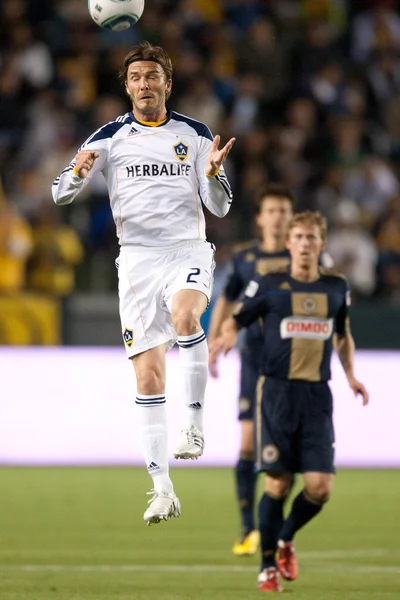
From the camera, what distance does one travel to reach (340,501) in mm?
11859

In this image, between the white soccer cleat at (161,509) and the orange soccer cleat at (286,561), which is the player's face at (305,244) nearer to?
the orange soccer cleat at (286,561)

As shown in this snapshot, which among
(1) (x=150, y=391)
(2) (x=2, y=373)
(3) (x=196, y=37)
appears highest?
(3) (x=196, y=37)

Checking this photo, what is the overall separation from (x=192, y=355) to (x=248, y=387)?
7.70ft

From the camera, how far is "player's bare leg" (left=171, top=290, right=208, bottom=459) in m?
6.74

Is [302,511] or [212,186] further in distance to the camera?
[302,511]

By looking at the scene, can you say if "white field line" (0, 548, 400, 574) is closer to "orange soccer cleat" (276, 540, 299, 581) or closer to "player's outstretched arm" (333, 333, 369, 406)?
"orange soccer cleat" (276, 540, 299, 581)

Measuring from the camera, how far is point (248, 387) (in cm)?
919

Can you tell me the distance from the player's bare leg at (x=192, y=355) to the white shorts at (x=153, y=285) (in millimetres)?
143

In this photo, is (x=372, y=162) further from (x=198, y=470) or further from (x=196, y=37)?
(x=198, y=470)

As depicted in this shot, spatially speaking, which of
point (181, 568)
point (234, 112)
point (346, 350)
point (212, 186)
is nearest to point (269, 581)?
point (181, 568)

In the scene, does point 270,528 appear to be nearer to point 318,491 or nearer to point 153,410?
point 318,491

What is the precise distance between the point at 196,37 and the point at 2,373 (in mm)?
6165

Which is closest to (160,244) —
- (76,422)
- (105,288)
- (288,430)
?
(288,430)

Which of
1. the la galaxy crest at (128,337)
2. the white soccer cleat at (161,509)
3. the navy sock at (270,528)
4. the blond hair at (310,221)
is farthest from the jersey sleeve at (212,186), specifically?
the navy sock at (270,528)
